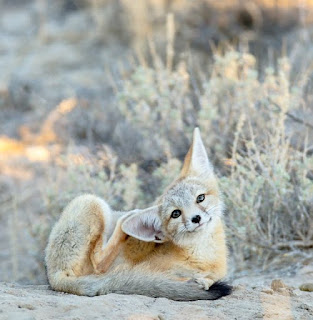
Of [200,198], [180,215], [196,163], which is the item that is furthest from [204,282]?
[196,163]

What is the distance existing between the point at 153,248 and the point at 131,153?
298 centimetres

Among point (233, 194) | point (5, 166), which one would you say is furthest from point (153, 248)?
point (5, 166)

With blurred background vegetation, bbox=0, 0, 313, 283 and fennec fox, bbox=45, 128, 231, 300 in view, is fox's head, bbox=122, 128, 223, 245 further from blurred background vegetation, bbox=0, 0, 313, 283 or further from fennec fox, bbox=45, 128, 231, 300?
blurred background vegetation, bbox=0, 0, 313, 283

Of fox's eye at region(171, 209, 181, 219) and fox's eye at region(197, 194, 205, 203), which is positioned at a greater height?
fox's eye at region(197, 194, 205, 203)

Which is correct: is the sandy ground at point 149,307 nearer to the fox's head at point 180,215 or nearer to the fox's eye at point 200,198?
the fox's head at point 180,215

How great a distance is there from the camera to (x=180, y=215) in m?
4.02

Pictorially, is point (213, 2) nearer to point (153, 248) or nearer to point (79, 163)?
point (79, 163)

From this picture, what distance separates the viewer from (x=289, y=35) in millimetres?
10516

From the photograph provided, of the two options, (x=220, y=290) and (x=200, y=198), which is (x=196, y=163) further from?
(x=220, y=290)

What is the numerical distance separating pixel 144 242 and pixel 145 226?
7.6 inches

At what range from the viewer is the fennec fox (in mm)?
3887

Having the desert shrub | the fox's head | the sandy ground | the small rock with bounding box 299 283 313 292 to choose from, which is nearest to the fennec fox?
the fox's head

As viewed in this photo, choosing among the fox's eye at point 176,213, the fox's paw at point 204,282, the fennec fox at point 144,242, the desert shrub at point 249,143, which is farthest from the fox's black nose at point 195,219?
the desert shrub at point 249,143

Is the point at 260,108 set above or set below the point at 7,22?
below
